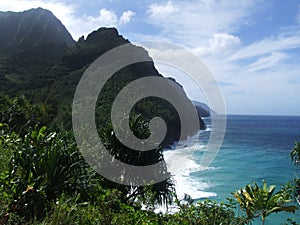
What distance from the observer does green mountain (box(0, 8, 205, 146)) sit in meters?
44.9

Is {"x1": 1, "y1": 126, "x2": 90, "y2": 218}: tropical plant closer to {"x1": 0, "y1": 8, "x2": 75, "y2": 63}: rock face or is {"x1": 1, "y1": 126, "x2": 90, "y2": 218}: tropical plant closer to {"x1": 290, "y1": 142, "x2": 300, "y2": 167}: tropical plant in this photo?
{"x1": 290, "y1": 142, "x2": 300, "y2": 167}: tropical plant

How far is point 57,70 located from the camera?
67.8m

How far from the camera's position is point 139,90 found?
34.9 meters

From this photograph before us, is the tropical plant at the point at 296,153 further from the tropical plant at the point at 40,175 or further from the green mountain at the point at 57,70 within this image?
the tropical plant at the point at 40,175

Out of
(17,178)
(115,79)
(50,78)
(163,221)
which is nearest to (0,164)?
(17,178)

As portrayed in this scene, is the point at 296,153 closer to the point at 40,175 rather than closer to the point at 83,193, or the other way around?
the point at 83,193

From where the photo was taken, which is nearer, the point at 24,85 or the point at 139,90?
the point at 139,90

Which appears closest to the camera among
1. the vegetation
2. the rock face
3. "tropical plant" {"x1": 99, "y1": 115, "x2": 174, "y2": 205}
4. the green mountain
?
the vegetation

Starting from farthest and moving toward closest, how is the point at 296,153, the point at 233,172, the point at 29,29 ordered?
the point at 29,29 < the point at 233,172 < the point at 296,153

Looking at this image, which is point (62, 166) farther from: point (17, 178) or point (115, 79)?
point (115, 79)

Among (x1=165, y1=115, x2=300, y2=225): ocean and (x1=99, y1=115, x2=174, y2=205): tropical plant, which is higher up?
(x1=99, y1=115, x2=174, y2=205): tropical plant

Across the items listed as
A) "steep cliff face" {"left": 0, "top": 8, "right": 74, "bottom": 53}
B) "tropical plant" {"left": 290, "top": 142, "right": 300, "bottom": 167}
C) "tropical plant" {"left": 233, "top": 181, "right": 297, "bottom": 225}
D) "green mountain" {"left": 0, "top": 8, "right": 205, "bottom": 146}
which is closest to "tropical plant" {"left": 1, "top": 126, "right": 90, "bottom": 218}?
"tropical plant" {"left": 233, "top": 181, "right": 297, "bottom": 225}

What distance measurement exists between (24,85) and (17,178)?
53.0 m

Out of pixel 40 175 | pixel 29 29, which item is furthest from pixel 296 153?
pixel 29 29
